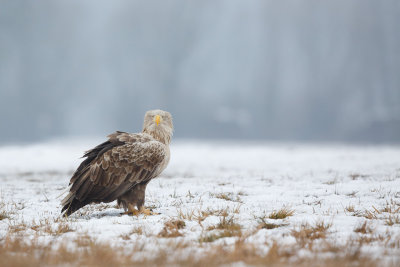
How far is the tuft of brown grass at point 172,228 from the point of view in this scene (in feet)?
15.9

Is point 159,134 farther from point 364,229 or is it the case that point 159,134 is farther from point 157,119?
point 364,229

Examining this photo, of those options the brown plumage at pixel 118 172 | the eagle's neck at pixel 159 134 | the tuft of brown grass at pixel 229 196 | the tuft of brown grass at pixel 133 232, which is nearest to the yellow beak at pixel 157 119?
the eagle's neck at pixel 159 134

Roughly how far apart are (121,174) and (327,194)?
4.78m

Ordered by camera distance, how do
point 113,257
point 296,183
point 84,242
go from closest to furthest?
point 113,257, point 84,242, point 296,183

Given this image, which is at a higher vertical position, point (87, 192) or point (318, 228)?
point (87, 192)

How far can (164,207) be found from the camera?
24.2 ft

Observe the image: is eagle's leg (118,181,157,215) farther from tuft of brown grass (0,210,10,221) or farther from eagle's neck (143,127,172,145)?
tuft of brown grass (0,210,10,221)

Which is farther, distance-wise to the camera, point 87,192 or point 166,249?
point 87,192

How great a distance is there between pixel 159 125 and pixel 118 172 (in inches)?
55.2

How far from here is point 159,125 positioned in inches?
293

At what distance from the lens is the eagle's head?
24.3 ft

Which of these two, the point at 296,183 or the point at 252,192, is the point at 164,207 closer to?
the point at 252,192

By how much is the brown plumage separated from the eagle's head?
0.37 metres

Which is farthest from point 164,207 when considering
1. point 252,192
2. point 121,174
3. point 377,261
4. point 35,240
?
point 377,261
